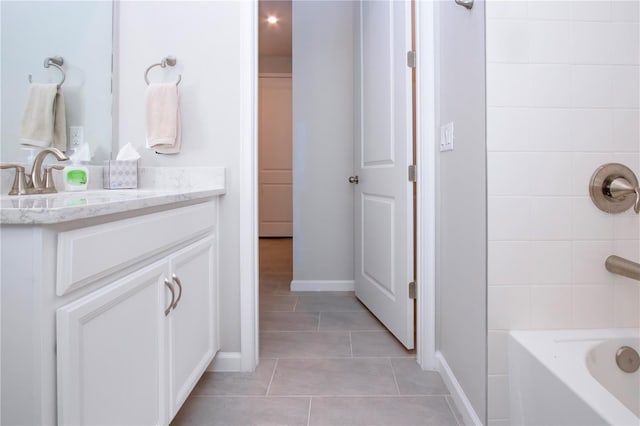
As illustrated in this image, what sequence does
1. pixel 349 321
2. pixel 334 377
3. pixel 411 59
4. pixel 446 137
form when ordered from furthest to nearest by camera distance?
pixel 349 321
pixel 411 59
pixel 334 377
pixel 446 137

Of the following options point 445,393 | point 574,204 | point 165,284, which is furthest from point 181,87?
point 445,393

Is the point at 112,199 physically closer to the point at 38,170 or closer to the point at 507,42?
the point at 38,170

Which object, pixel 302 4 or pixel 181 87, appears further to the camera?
pixel 302 4

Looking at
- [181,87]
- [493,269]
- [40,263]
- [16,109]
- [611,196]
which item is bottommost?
[493,269]

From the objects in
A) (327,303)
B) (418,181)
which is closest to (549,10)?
(418,181)

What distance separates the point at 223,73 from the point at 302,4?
5.60 ft

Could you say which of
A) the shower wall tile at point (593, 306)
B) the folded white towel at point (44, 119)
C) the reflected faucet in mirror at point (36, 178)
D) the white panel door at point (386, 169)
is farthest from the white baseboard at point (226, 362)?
the shower wall tile at point (593, 306)

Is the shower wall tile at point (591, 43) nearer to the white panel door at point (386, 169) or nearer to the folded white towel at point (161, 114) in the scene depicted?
the white panel door at point (386, 169)

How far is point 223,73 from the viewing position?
1.74 metres

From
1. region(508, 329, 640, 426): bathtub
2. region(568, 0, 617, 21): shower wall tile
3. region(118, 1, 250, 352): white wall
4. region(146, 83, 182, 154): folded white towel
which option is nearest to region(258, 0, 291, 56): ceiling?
region(118, 1, 250, 352): white wall

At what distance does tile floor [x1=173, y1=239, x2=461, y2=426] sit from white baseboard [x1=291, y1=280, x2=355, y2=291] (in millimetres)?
647

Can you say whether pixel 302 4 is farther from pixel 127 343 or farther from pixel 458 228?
pixel 127 343

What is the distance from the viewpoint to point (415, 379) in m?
1.69

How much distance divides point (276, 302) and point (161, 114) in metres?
1.61
